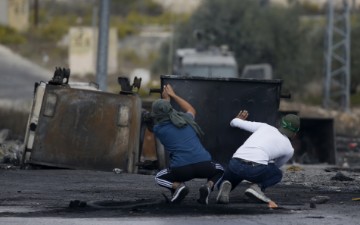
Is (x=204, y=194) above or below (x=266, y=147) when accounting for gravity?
below

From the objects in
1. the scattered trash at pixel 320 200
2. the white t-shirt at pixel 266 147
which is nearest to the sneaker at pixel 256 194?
the white t-shirt at pixel 266 147

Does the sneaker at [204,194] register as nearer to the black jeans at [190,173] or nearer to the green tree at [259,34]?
the black jeans at [190,173]

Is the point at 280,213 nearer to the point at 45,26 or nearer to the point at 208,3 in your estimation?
the point at 208,3

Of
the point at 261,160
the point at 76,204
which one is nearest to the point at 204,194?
the point at 261,160

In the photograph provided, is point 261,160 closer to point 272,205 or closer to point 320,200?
point 272,205

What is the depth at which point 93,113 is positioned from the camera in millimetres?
17688

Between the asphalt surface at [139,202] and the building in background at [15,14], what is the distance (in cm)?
6532

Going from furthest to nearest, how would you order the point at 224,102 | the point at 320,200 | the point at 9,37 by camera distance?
the point at 9,37 < the point at 224,102 < the point at 320,200

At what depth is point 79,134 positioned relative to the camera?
1759cm

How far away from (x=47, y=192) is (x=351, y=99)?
47942mm

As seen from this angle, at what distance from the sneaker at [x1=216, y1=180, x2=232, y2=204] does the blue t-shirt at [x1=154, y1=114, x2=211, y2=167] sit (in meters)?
0.37

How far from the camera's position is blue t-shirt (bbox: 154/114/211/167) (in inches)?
504

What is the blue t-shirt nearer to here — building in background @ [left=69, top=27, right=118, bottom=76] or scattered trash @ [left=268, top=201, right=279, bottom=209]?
scattered trash @ [left=268, top=201, right=279, bottom=209]

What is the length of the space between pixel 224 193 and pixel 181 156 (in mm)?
687
